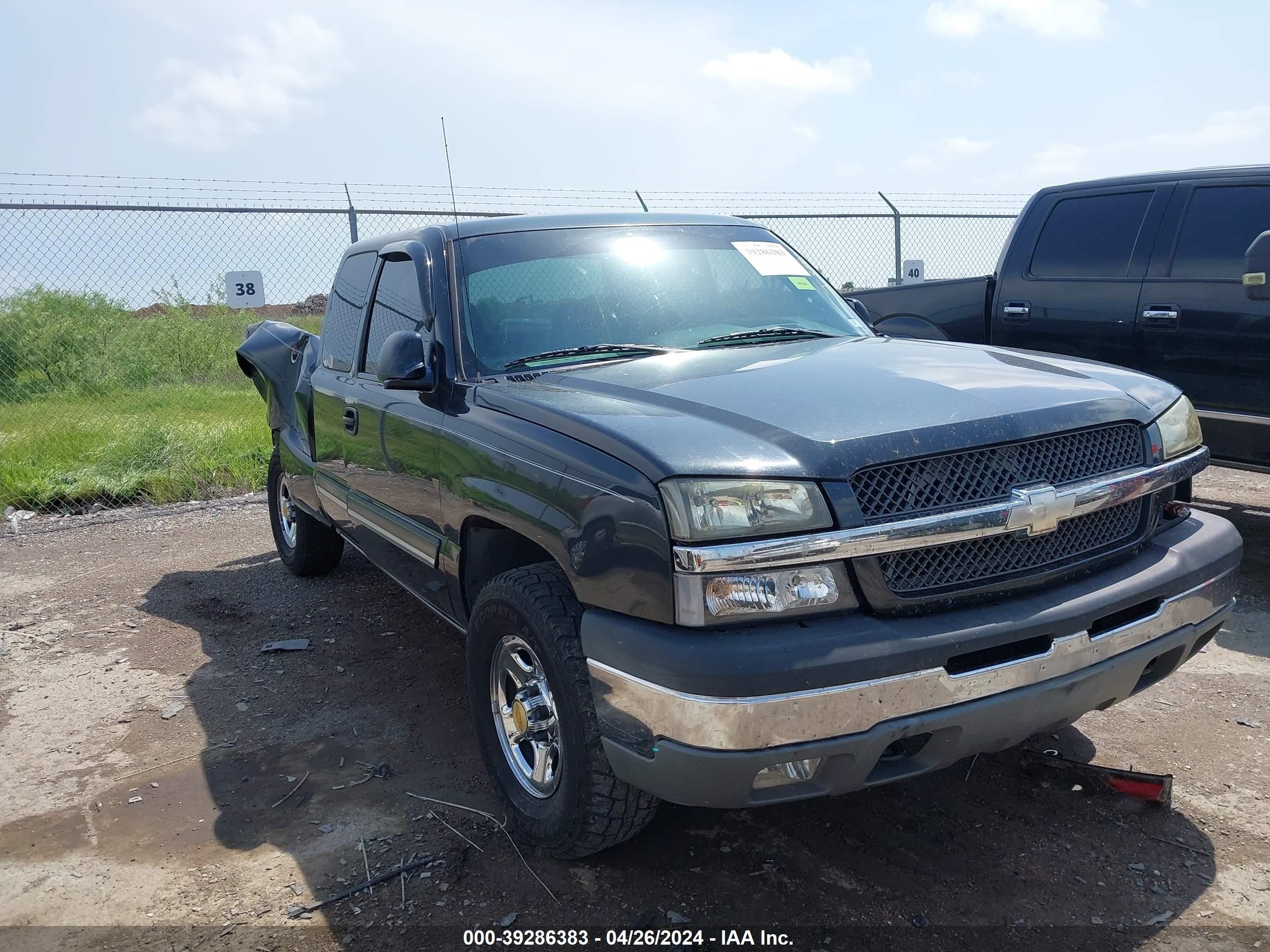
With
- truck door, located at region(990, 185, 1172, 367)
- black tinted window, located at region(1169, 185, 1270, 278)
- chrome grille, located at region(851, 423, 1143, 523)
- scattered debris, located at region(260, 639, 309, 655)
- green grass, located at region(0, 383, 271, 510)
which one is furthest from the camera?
green grass, located at region(0, 383, 271, 510)

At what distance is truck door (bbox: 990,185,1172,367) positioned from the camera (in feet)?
18.9

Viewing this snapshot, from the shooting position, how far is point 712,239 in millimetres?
4047

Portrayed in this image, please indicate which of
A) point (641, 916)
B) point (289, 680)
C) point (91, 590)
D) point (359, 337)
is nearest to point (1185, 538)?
point (641, 916)

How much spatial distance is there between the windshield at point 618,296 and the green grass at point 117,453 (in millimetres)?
5905

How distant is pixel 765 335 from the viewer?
371 cm

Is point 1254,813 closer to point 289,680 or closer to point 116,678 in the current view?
point 289,680

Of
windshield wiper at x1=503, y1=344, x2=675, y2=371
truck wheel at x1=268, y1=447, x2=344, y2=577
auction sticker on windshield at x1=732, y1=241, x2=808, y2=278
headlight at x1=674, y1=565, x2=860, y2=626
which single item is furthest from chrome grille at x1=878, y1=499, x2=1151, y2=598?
truck wheel at x1=268, y1=447, x2=344, y2=577

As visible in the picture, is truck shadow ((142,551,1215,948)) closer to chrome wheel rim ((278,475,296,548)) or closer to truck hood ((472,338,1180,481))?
truck hood ((472,338,1180,481))

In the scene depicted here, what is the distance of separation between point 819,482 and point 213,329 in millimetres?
14999

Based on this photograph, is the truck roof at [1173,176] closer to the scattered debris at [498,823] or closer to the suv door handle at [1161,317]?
the suv door handle at [1161,317]

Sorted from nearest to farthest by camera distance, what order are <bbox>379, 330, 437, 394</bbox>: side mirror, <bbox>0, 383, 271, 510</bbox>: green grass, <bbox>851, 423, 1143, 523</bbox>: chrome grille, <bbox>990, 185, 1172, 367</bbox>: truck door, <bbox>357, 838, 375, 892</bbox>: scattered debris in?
<bbox>851, 423, 1143, 523</bbox>: chrome grille → <bbox>357, 838, 375, 892</bbox>: scattered debris → <bbox>379, 330, 437, 394</bbox>: side mirror → <bbox>990, 185, 1172, 367</bbox>: truck door → <bbox>0, 383, 271, 510</bbox>: green grass

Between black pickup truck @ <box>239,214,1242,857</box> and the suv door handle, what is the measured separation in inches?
102

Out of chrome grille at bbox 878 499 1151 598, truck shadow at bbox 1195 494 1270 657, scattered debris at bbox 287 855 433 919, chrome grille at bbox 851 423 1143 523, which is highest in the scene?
chrome grille at bbox 851 423 1143 523

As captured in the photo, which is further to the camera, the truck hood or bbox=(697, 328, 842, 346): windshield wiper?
bbox=(697, 328, 842, 346): windshield wiper
